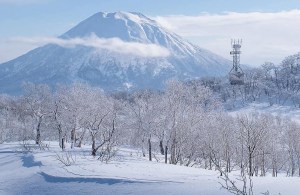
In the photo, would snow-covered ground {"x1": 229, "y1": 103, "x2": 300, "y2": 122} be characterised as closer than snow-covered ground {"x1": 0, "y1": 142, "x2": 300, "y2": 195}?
No

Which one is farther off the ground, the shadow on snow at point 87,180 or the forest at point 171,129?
the forest at point 171,129

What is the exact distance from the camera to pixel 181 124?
38.3 m

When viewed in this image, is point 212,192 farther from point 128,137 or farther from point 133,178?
point 128,137

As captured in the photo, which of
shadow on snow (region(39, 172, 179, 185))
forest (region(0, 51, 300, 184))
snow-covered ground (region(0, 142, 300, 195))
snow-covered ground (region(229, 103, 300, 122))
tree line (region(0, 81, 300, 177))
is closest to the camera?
snow-covered ground (region(0, 142, 300, 195))

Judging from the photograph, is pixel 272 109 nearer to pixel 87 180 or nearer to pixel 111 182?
pixel 87 180

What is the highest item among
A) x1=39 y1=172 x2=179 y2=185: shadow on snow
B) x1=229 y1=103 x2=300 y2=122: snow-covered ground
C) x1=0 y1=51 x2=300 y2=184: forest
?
x1=229 y1=103 x2=300 y2=122: snow-covered ground

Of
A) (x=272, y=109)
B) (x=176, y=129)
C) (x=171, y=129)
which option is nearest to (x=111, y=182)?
(x=176, y=129)

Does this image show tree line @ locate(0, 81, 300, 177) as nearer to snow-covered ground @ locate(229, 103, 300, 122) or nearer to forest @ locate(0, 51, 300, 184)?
forest @ locate(0, 51, 300, 184)

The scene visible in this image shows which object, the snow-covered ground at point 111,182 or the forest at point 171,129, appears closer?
the snow-covered ground at point 111,182

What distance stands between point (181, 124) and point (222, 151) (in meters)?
5.92

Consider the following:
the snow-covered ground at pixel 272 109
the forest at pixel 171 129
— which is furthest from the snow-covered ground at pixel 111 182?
the snow-covered ground at pixel 272 109

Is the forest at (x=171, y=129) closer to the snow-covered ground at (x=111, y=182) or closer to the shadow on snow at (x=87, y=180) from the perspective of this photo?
the snow-covered ground at (x=111, y=182)

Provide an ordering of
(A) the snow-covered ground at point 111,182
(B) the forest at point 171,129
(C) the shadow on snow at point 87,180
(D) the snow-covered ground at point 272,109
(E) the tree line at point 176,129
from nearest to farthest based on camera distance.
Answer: (A) the snow-covered ground at point 111,182 < (C) the shadow on snow at point 87,180 < (B) the forest at point 171,129 < (E) the tree line at point 176,129 < (D) the snow-covered ground at point 272,109

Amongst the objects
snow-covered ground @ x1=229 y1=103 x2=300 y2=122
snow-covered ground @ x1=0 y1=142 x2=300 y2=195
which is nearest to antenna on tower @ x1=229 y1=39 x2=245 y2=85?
snow-covered ground @ x1=229 y1=103 x2=300 y2=122
